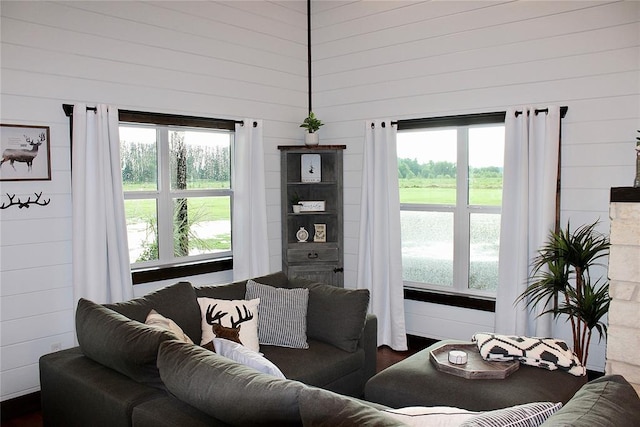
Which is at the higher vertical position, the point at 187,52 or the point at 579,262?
the point at 187,52

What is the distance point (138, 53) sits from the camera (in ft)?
13.7

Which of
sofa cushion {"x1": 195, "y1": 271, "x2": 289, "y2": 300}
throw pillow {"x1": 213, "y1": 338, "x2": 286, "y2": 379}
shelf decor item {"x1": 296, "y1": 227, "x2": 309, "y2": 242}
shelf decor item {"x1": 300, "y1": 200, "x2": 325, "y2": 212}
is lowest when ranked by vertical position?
throw pillow {"x1": 213, "y1": 338, "x2": 286, "y2": 379}

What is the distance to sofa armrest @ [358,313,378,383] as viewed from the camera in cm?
358

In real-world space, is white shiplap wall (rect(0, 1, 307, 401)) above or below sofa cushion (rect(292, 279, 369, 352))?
above

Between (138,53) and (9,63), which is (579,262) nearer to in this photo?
(138,53)

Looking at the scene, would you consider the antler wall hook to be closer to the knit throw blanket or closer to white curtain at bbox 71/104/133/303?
white curtain at bbox 71/104/133/303

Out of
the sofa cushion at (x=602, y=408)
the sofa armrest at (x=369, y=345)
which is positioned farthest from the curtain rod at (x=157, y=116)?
the sofa cushion at (x=602, y=408)

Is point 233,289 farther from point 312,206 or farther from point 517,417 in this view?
point 517,417

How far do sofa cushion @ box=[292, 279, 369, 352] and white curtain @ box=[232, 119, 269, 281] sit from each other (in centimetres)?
137

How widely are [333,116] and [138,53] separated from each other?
205cm

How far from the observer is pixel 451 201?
486cm

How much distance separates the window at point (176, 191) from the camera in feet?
14.3

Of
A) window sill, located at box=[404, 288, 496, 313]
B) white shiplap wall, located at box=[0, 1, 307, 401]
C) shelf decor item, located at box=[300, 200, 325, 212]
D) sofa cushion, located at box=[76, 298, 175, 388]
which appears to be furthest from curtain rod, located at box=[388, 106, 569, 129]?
sofa cushion, located at box=[76, 298, 175, 388]

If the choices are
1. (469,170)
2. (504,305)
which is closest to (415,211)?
(469,170)
